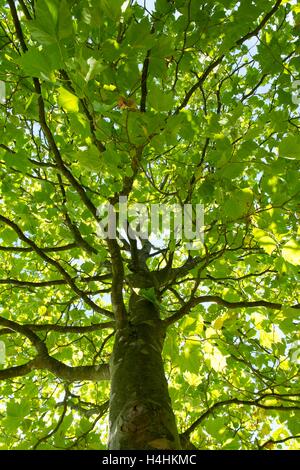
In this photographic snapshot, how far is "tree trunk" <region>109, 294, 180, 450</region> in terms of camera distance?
1.33 metres

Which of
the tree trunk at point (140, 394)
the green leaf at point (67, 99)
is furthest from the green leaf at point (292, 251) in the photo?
the green leaf at point (67, 99)

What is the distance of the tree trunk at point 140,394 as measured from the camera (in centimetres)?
133

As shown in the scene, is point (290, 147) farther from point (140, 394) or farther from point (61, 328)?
point (61, 328)

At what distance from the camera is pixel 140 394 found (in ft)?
4.87

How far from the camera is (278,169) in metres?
1.42

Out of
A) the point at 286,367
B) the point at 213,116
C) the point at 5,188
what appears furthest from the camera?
the point at 5,188

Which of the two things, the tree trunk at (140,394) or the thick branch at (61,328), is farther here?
the thick branch at (61,328)

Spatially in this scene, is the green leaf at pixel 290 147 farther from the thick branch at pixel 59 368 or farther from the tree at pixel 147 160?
the thick branch at pixel 59 368

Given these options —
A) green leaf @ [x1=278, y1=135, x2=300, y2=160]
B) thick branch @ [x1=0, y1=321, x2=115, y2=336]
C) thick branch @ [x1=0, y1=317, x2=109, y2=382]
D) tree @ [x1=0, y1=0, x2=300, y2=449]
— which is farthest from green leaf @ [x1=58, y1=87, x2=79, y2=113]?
thick branch @ [x1=0, y1=321, x2=115, y2=336]

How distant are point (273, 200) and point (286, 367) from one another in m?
1.24

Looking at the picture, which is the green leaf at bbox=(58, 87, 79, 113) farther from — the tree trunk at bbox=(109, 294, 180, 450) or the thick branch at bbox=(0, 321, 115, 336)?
the thick branch at bbox=(0, 321, 115, 336)
